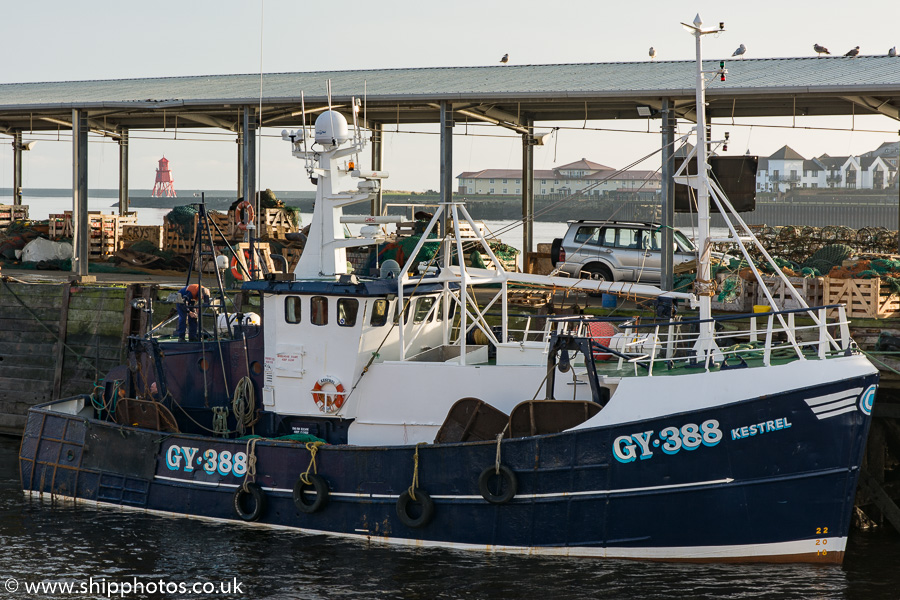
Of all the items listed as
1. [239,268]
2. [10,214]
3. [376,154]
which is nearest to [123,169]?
[10,214]

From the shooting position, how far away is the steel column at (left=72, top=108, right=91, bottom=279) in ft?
76.1

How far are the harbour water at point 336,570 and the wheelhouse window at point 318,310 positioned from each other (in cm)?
274

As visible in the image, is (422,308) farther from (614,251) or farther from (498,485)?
(614,251)

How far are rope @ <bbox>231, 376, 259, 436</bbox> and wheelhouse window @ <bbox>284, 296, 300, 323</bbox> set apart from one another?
1119mm

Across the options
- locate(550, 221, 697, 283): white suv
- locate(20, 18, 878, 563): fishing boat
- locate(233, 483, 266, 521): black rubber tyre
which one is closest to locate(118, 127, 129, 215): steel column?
locate(550, 221, 697, 283): white suv

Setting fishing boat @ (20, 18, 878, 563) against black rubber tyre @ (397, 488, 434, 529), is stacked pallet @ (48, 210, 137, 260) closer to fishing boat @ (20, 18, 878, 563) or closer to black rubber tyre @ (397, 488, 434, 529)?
fishing boat @ (20, 18, 878, 563)

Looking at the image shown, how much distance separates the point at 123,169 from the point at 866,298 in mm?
27143

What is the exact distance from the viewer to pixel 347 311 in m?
12.6

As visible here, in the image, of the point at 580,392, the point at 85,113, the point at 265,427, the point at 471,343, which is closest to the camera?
the point at 580,392

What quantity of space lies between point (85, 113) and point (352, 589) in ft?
57.5

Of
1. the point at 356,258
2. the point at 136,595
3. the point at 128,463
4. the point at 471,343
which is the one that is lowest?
the point at 136,595

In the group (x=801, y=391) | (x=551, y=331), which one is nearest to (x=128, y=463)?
(x=551, y=331)

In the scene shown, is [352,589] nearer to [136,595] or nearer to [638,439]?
[136,595]

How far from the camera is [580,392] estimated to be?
1176 centimetres
